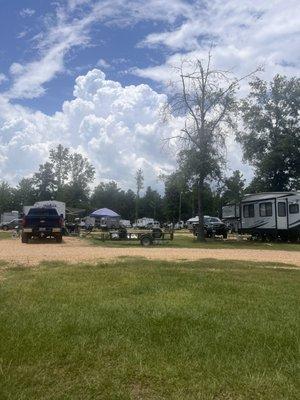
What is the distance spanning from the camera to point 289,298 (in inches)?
307

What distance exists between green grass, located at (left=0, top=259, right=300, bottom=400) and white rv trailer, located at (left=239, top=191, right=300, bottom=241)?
24.2 meters

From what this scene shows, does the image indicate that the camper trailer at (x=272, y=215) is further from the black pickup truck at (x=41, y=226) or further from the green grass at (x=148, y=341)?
the green grass at (x=148, y=341)

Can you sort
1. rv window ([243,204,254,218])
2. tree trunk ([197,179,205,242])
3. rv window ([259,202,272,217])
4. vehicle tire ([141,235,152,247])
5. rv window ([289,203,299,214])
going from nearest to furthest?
vehicle tire ([141,235,152,247]), rv window ([289,203,299,214]), tree trunk ([197,179,205,242]), rv window ([259,202,272,217]), rv window ([243,204,254,218])

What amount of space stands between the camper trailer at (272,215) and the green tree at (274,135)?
9.37m

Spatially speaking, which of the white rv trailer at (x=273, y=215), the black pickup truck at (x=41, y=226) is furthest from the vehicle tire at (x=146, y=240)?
the white rv trailer at (x=273, y=215)

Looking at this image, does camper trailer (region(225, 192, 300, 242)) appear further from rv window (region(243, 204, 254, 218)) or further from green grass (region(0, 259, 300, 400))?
green grass (region(0, 259, 300, 400))

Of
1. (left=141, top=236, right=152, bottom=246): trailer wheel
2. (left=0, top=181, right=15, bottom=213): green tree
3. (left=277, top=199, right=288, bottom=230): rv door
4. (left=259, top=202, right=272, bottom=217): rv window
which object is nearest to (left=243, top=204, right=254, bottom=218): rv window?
(left=259, top=202, right=272, bottom=217): rv window

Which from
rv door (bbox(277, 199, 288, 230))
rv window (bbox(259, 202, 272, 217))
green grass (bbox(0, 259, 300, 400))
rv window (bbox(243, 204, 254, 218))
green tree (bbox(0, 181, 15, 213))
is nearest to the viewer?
green grass (bbox(0, 259, 300, 400))

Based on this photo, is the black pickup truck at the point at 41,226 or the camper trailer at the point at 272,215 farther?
the camper trailer at the point at 272,215

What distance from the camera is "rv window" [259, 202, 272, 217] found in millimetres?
33719

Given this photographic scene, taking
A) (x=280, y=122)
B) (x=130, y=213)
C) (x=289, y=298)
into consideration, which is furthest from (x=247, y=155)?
(x=130, y=213)

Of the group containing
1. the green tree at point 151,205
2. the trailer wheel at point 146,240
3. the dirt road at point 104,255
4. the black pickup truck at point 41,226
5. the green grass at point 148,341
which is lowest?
the green grass at point 148,341

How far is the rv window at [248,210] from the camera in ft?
117

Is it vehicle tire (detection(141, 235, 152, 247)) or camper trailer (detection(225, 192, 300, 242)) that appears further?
camper trailer (detection(225, 192, 300, 242))
